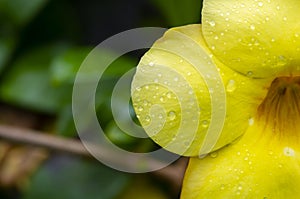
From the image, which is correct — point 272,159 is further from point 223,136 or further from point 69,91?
point 69,91

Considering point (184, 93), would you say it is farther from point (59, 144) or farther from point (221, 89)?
point (59, 144)

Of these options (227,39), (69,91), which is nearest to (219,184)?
(227,39)

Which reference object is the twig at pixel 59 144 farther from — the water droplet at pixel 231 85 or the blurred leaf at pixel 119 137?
the water droplet at pixel 231 85

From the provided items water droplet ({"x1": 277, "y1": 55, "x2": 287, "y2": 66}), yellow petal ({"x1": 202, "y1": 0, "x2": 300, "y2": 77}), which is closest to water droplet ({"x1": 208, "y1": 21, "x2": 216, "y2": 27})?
yellow petal ({"x1": 202, "y1": 0, "x2": 300, "y2": 77})

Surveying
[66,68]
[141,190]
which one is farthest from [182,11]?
[141,190]

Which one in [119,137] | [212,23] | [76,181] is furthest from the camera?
[76,181]

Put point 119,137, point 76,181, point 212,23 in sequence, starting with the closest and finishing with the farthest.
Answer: point 212,23
point 119,137
point 76,181

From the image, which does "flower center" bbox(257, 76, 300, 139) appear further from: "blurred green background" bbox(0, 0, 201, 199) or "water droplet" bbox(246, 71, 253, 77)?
"blurred green background" bbox(0, 0, 201, 199)
